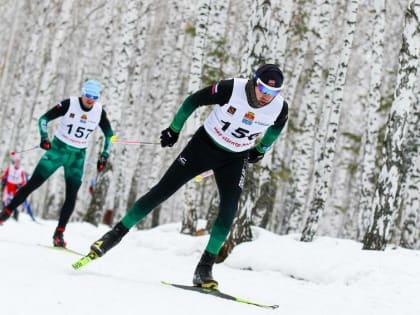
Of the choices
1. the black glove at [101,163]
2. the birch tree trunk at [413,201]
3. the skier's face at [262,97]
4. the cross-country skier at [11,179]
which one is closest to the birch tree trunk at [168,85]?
the cross-country skier at [11,179]

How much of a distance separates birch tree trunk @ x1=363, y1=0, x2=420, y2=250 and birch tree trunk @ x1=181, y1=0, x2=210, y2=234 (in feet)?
15.7

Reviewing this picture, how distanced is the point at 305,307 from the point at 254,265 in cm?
262

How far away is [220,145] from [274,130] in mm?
621

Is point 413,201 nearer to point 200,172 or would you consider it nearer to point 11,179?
point 200,172

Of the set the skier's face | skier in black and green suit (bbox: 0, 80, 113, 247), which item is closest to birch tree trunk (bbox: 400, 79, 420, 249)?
skier in black and green suit (bbox: 0, 80, 113, 247)

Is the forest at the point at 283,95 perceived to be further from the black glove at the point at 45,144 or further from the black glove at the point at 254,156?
the black glove at the point at 45,144

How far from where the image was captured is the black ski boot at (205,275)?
5172mm

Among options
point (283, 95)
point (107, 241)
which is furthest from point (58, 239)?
point (283, 95)

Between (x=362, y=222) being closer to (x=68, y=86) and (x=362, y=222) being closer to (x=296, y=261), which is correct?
(x=296, y=261)

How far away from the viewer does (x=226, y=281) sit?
6711mm

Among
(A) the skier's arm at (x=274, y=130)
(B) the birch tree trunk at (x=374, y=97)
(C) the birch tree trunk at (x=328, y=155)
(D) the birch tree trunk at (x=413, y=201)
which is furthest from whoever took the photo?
(B) the birch tree trunk at (x=374, y=97)

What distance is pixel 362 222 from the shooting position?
54.7 feet

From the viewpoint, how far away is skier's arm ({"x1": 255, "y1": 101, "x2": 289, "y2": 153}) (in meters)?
5.32

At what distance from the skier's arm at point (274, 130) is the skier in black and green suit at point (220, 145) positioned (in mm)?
12
